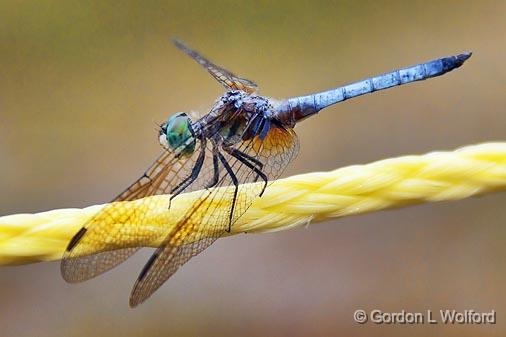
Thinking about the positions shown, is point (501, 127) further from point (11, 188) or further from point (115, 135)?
point (11, 188)

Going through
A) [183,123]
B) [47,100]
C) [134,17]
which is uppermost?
[134,17]

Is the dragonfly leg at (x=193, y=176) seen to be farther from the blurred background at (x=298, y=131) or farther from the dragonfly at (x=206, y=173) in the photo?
the blurred background at (x=298, y=131)

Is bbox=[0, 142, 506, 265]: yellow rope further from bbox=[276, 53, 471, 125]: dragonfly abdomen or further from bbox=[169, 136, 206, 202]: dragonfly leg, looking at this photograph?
bbox=[276, 53, 471, 125]: dragonfly abdomen

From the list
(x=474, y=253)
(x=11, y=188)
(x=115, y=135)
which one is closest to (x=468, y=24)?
(x=474, y=253)

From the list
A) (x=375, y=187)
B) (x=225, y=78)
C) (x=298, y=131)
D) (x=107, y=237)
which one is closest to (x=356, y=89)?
(x=225, y=78)

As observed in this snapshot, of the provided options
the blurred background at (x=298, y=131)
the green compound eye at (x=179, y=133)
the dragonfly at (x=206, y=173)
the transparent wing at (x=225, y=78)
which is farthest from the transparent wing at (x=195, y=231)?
the blurred background at (x=298, y=131)
